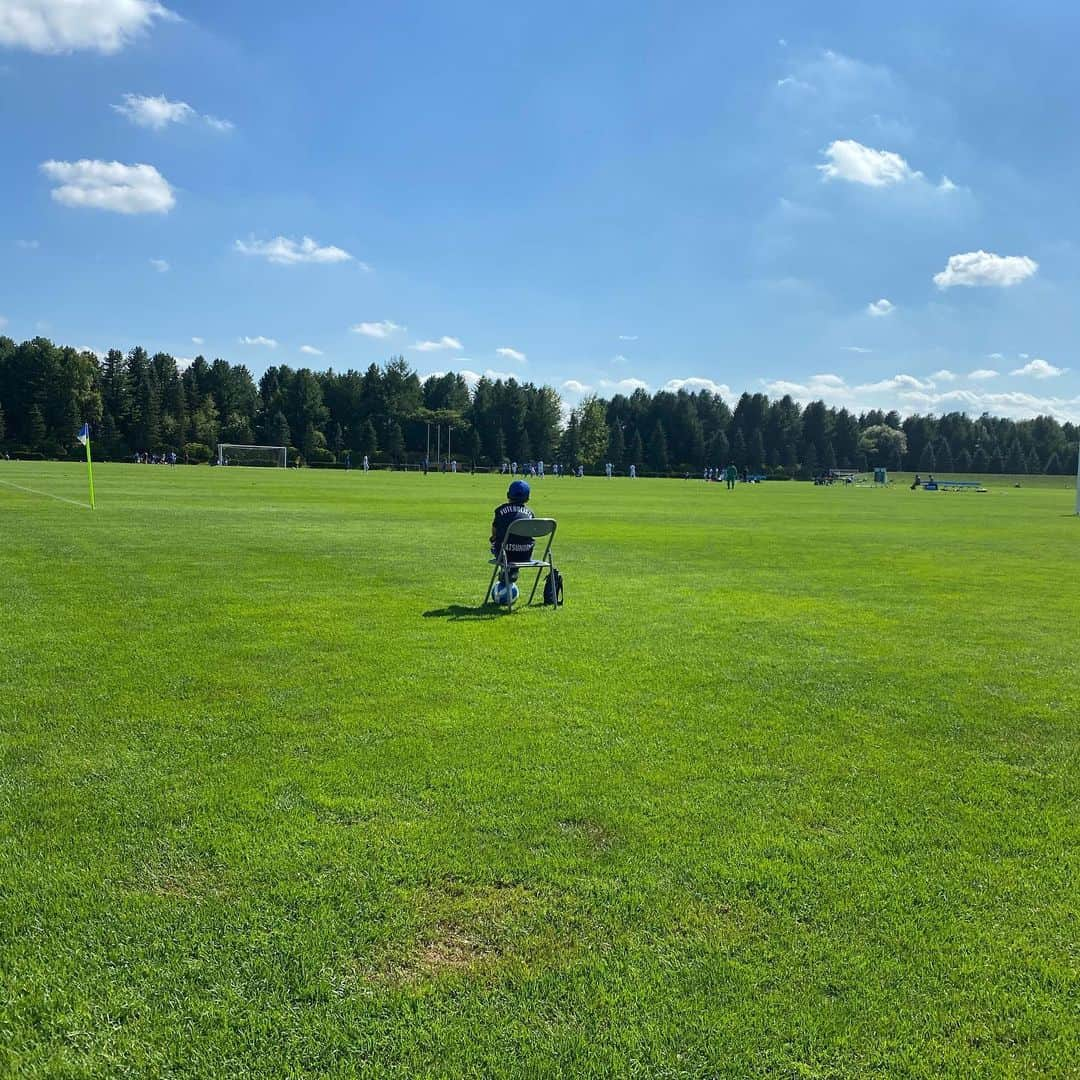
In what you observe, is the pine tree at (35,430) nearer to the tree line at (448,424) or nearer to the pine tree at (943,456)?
the tree line at (448,424)

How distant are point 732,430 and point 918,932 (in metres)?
149

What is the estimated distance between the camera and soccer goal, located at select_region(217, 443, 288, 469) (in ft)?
341

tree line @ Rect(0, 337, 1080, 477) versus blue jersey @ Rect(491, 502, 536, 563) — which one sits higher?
tree line @ Rect(0, 337, 1080, 477)

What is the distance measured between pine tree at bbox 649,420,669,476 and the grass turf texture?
131 metres

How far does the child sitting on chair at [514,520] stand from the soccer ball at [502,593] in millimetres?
428

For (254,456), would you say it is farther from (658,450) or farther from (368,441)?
(658,450)

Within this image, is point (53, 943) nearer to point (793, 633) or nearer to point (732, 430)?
point (793, 633)

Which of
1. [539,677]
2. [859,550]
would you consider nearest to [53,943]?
[539,677]

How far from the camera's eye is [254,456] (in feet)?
364

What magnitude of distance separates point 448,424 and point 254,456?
31.5 m

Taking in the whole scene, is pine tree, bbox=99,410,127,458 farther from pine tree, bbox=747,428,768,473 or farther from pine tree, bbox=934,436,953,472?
pine tree, bbox=934,436,953,472

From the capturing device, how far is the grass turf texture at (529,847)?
284 cm

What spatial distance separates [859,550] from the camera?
1911 centimetres

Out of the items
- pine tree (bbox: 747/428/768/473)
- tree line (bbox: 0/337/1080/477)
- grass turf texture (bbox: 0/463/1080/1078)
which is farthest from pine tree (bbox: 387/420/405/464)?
grass turf texture (bbox: 0/463/1080/1078)
